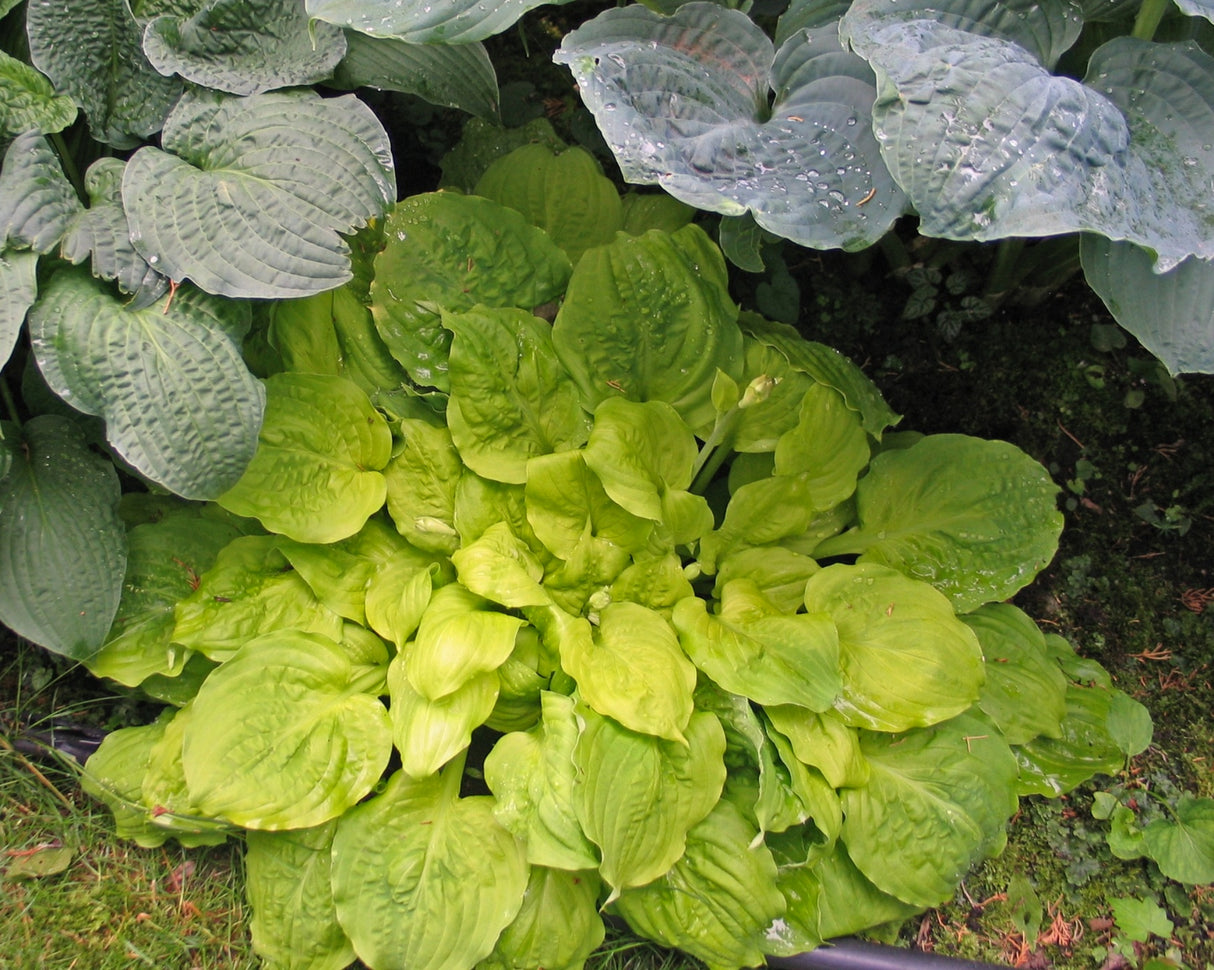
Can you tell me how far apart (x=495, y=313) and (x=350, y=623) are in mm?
554

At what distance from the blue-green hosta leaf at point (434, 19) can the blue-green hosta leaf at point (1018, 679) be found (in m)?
1.17

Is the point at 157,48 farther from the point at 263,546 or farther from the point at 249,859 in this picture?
the point at 249,859

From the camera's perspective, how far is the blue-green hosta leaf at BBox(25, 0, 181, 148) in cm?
131

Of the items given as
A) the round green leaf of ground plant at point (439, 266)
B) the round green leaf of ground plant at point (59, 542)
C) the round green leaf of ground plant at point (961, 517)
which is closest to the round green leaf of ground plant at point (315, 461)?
the round green leaf of ground plant at point (439, 266)

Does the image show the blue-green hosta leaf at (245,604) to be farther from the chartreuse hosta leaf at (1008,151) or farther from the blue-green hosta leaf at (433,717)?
the chartreuse hosta leaf at (1008,151)

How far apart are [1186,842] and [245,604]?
5.27 feet

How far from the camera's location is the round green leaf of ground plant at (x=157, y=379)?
3.82 ft

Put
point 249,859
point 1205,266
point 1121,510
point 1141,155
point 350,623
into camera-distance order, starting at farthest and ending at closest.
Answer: point 1121,510, point 350,623, point 249,859, point 1205,266, point 1141,155

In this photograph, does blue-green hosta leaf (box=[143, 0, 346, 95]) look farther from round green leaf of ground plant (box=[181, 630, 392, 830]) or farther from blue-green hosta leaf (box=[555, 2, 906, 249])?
round green leaf of ground plant (box=[181, 630, 392, 830])

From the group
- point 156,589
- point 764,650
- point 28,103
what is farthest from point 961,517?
point 28,103

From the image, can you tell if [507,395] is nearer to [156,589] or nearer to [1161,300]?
[156,589]

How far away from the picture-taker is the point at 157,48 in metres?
1.31

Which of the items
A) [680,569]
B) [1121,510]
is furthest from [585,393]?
[1121,510]

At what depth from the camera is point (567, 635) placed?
1.37 m
